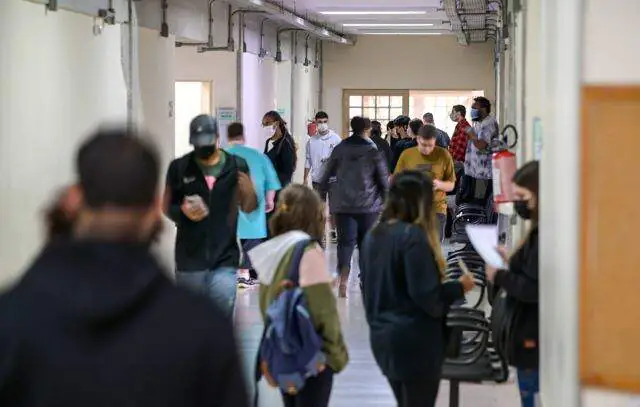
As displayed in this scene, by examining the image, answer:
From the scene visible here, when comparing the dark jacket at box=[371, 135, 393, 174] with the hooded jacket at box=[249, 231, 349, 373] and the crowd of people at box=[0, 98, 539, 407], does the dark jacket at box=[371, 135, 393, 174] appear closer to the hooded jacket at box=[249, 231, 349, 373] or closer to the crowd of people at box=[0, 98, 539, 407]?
the crowd of people at box=[0, 98, 539, 407]

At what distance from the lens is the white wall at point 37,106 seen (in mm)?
6727

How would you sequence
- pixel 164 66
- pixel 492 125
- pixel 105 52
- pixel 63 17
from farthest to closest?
1. pixel 164 66
2. pixel 492 125
3. pixel 105 52
4. pixel 63 17

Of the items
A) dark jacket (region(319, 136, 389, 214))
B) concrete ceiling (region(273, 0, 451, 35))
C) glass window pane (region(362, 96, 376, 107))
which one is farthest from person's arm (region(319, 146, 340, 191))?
glass window pane (region(362, 96, 376, 107))

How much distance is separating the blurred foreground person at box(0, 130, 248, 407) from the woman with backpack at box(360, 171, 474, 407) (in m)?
2.27

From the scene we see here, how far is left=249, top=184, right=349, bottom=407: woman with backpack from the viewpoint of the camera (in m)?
3.88

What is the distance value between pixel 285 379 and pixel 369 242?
2.02 ft

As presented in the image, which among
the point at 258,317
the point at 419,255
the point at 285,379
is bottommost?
the point at 258,317

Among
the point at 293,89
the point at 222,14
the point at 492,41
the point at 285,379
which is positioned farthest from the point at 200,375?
the point at 492,41

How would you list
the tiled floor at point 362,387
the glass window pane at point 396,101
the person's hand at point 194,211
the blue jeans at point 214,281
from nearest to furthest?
the person's hand at point 194,211, the blue jeans at point 214,281, the tiled floor at point 362,387, the glass window pane at point 396,101

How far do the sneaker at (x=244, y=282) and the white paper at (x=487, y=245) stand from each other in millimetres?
5281

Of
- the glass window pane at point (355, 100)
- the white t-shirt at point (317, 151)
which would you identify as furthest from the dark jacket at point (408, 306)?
the glass window pane at point (355, 100)

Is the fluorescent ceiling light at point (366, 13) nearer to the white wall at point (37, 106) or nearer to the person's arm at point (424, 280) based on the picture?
the white wall at point (37, 106)

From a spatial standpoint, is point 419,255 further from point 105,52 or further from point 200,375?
point 105,52

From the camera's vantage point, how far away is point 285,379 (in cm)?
392
